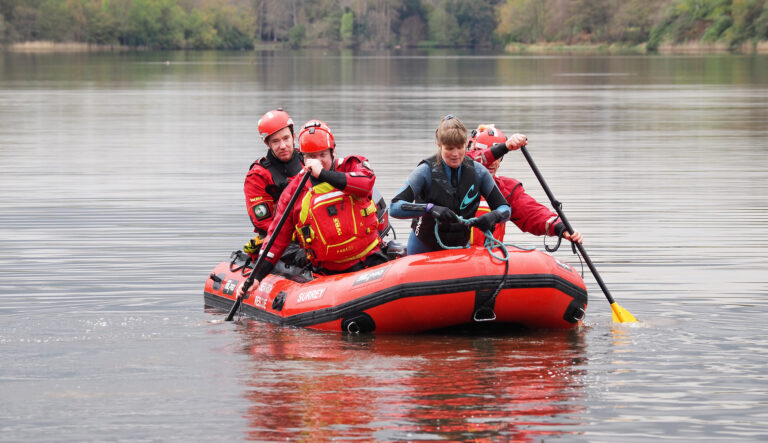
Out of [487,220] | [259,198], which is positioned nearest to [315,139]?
[259,198]

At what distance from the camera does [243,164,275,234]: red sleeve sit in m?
9.88

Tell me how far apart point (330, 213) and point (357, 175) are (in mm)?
396

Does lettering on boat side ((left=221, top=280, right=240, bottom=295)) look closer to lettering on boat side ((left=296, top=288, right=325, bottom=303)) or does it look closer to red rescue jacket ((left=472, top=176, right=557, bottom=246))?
lettering on boat side ((left=296, top=288, right=325, bottom=303))

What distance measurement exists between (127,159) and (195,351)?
14417mm

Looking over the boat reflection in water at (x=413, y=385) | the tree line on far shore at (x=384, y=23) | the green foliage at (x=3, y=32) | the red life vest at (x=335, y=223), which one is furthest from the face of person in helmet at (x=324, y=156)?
the green foliage at (x=3, y=32)

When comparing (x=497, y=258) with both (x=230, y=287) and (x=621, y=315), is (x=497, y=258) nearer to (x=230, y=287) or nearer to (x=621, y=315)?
(x=621, y=315)

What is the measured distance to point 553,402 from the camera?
6941 millimetres

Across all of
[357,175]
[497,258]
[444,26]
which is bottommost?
[444,26]

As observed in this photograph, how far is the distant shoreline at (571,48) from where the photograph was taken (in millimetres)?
99312

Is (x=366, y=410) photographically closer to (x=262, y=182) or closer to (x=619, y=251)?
(x=262, y=182)

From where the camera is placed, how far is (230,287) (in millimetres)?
10094

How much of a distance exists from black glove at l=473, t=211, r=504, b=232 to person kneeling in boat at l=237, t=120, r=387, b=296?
0.87 meters

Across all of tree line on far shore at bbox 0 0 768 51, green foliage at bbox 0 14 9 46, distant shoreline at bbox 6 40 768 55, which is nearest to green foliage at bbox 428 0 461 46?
tree line on far shore at bbox 0 0 768 51

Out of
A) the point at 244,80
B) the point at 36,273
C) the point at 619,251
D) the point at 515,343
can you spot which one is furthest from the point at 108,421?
the point at 244,80
